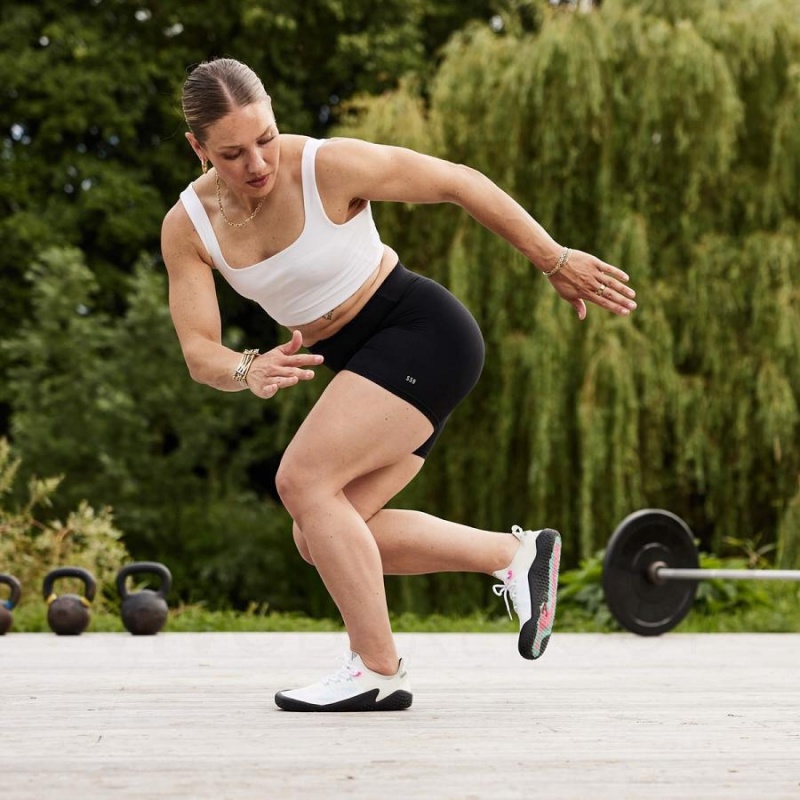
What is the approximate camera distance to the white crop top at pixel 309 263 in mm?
3025

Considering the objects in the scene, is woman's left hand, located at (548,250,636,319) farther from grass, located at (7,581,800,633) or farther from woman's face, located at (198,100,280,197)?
grass, located at (7,581,800,633)

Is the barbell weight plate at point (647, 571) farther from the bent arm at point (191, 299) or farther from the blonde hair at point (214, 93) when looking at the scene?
the blonde hair at point (214, 93)

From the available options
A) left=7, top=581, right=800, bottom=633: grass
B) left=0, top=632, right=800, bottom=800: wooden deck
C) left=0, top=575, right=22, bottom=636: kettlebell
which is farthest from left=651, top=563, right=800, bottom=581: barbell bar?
left=0, top=575, right=22, bottom=636: kettlebell

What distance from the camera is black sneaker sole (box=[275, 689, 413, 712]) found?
3.04 m

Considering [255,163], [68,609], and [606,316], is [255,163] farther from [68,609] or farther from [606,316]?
[606,316]

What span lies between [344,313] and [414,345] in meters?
0.19

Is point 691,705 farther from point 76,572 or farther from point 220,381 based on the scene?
point 76,572

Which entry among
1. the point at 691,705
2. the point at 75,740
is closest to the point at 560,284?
the point at 691,705

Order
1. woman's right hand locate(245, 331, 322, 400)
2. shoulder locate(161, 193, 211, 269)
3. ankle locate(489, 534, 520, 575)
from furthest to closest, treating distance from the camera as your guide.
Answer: ankle locate(489, 534, 520, 575)
shoulder locate(161, 193, 211, 269)
woman's right hand locate(245, 331, 322, 400)

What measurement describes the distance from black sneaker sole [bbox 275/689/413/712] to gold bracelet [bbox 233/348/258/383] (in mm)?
754

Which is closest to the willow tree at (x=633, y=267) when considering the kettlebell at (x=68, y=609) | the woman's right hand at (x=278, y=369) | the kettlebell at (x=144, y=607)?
the kettlebell at (x=144, y=607)

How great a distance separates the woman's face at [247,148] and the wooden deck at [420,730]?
1.19 m

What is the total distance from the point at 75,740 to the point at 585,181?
27.6 feet

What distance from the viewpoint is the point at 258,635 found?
5891 millimetres
